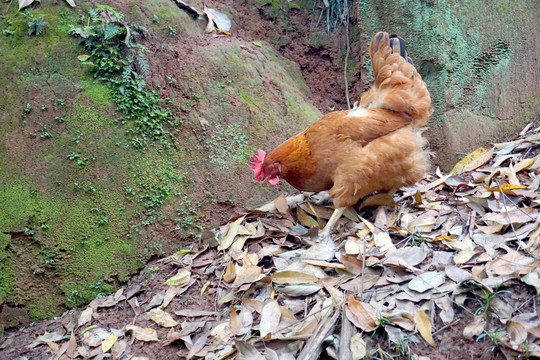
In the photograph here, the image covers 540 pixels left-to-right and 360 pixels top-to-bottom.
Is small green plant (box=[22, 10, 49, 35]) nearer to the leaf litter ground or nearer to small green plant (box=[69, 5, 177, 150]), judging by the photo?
small green plant (box=[69, 5, 177, 150])

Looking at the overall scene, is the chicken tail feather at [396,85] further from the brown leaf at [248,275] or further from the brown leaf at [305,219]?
the brown leaf at [248,275]

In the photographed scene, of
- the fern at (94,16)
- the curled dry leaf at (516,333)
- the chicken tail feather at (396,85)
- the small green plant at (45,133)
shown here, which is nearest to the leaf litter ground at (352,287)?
the curled dry leaf at (516,333)

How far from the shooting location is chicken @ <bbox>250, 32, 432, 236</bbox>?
3.72 meters

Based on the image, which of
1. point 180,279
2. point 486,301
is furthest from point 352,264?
point 180,279

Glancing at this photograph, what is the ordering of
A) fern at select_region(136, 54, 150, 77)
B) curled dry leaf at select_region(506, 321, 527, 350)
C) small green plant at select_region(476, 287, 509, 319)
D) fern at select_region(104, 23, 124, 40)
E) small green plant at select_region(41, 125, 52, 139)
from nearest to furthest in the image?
1. curled dry leaf at select_region(506, 321, 527, 350)
2. small green plant at select_region(476, 287, 509, 319)
3. small green plant at select_region(41, 125, 52, 139)
4. fern at select_region(104, 23, 124, 40)
5. fern at select_region(136, 54, 150, 77)

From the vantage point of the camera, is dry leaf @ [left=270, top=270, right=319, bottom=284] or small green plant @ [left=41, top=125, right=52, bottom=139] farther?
small green plant @ [left=41, top=125, right=52, bottom=139]

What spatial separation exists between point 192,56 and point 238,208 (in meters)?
1.70

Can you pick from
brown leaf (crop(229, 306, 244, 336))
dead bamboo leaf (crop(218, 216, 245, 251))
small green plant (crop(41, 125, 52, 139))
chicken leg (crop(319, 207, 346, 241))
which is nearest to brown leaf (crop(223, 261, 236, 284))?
dead bamboo leaf (crop(218, 216, 245, 251))

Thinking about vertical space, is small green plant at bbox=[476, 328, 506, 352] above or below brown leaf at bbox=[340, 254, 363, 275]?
above

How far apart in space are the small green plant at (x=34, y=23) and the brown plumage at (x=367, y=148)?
2.34 metres

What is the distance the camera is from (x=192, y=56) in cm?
448

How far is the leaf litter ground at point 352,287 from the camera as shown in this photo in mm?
2379

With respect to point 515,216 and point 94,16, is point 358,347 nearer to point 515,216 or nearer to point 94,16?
point 515,216

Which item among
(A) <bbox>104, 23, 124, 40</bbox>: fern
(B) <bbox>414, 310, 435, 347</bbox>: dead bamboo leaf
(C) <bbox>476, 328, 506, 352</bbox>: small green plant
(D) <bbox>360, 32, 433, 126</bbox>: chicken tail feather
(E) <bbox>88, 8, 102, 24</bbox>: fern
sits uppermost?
(E) <bbox>88, 8, 102, 24</bbox>: fern
